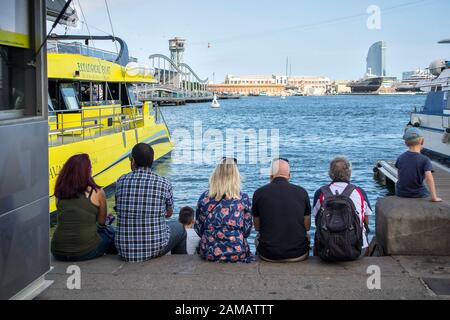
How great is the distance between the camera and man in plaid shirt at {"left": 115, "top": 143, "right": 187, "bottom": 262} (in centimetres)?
607

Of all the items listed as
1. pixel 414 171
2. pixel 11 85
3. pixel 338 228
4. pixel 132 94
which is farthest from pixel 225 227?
pixel 132 94

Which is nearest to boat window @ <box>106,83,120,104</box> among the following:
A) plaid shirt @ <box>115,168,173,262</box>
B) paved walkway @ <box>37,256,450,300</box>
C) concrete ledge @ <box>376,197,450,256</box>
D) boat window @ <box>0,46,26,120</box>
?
plaid shirt @ <box>115,168,173,262</box>

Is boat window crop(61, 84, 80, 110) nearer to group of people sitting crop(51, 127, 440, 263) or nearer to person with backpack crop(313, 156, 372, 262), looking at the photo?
group of people sitting crop(51, 127, 440, 263)

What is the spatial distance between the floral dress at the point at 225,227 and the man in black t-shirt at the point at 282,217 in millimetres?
154

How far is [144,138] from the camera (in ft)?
78.4

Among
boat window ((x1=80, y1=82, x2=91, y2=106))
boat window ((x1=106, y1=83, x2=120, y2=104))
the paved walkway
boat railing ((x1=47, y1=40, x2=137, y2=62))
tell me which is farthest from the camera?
boat window ((x1=106, y1=83, x2=120, y2=104))

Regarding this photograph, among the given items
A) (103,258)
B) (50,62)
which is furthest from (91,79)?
(103,258)

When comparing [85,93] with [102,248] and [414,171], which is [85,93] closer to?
[102,248]

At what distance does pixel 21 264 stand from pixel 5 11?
1.96m

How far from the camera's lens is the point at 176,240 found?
669 cm

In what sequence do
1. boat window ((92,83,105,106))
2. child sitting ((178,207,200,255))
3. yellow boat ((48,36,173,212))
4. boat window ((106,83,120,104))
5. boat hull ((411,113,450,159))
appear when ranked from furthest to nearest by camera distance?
boat hull ((411,113,450,159)) → boat window ((106,83,120,104)) → boat window ((92,83,105,106)) → yellow boat ((48,36,173,212)) → child sitting ((178,207,200,255))

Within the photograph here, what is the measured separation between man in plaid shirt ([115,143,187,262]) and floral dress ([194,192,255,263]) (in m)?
0.41

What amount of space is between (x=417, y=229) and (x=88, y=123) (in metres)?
15.9

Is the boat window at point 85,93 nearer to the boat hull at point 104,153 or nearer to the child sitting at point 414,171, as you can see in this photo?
the boat hull at point 104,153
